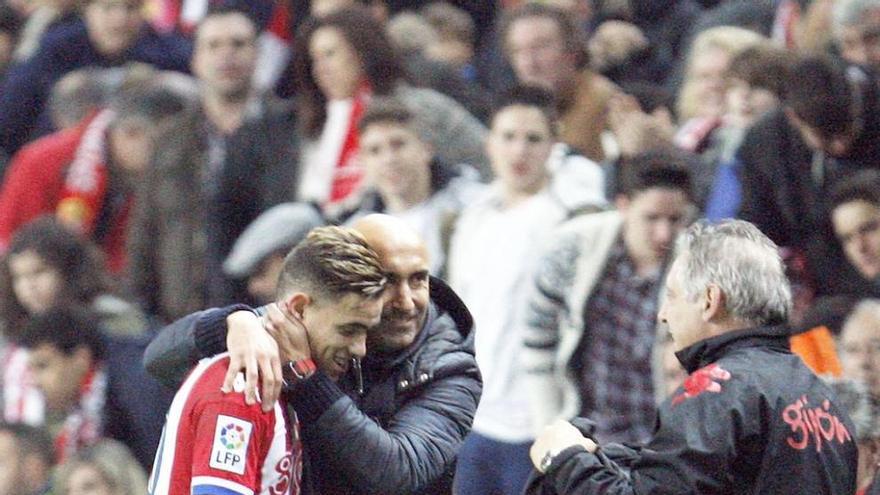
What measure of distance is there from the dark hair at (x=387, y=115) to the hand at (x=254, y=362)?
362 centimetres

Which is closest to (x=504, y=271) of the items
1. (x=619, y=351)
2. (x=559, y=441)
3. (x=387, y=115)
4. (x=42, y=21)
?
(x=619, y=351)

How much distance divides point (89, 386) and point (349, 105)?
1.60 m

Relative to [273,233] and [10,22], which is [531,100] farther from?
[10,22]

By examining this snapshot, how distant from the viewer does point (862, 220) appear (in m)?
7.36

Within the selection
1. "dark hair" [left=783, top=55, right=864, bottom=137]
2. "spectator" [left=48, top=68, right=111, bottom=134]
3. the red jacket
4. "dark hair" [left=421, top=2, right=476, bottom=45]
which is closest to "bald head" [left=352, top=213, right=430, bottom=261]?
"dark hair" [left=783, top=55, right=864, bottom=137]

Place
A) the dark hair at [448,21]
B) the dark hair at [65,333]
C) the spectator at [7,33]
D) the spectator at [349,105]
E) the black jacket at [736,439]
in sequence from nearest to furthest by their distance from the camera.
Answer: the black jacket at [736,439], the dark hair at [65,333], the spectator at [349,105], the dark hair at [448,21], the spectator at [7,33]

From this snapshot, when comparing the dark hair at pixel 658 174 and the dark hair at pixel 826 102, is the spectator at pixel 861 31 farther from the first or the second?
the dark hair at pixel 658 174

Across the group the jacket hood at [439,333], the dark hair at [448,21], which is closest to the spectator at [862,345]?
the jacket hood at [439,333]

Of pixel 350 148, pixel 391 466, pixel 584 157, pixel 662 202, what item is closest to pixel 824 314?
pixel 662 202

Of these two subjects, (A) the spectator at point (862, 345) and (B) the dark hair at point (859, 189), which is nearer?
(A) the spectator at point (862, 345)

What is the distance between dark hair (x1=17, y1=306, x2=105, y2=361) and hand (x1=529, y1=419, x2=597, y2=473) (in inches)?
164

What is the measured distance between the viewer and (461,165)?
8.49 m

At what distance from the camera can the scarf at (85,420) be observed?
834cm

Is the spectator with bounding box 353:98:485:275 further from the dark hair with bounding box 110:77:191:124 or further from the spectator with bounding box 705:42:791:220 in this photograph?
the dark hair with bounding box 110:77:191:124
